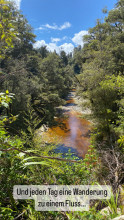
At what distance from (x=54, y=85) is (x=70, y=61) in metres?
40.3

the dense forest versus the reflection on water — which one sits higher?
the dense forest

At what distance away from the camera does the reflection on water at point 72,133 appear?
33.8ft

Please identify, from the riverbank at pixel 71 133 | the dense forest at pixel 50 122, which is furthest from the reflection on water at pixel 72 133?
the dense forest at pixel 50 122

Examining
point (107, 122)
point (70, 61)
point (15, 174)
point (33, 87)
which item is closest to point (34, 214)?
point (15, 174)

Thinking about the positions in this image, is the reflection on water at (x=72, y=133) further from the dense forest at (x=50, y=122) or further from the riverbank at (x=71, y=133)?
the dense forest at (x=50, y=122)

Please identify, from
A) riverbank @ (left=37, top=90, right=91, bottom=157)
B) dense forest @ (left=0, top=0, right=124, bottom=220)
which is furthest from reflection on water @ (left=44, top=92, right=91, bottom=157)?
dense forest @ (left=0, top=0, right=124, bottom=220)

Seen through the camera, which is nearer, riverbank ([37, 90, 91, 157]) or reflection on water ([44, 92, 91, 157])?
reflection on water ([44, 92, 91, 157])

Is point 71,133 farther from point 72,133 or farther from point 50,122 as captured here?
point 50,122

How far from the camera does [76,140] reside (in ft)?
38.0

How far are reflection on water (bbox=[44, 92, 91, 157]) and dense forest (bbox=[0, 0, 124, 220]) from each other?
1.11 meters

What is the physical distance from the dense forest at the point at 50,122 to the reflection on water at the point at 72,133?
3.63 feet

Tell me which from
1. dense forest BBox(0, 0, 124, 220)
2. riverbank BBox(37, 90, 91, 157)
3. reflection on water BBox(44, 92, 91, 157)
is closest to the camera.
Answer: dense forest BBox(0, 0, 124, 220)

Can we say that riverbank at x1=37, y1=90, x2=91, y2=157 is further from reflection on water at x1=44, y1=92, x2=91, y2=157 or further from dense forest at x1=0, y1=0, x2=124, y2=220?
dense forest at x1=0, y1=0, x2=124, y2=220

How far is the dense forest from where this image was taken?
4.66 feet
